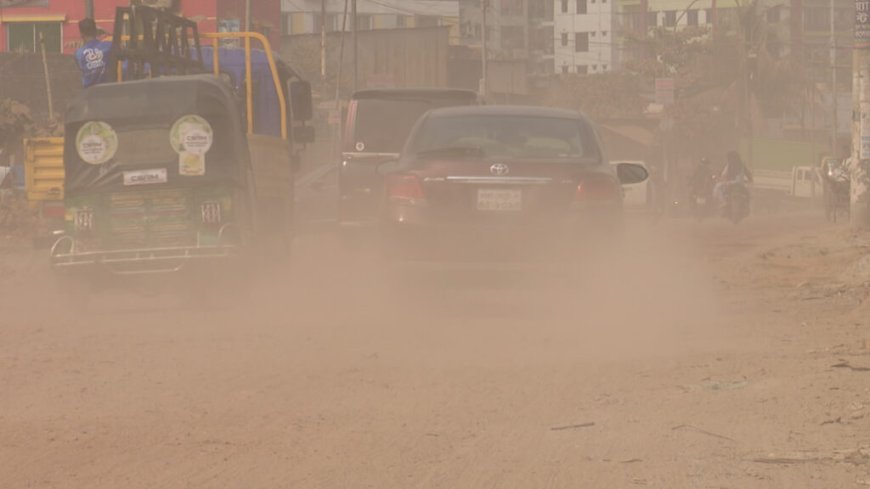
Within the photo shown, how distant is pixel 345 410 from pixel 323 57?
1936 inches

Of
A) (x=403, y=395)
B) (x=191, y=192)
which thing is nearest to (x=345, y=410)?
(x=403, y=395)

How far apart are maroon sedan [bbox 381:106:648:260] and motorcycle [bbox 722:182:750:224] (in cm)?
1810

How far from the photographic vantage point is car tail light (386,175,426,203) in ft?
39.3

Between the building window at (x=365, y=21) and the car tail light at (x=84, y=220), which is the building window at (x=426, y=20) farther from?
the car tail light at (x=84, y=220)

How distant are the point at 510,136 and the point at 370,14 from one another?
8066cm

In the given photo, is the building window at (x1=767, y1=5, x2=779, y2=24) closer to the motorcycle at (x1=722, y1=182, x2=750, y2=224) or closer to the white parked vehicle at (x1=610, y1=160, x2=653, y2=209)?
the white parked vehicle at (x1=610, y1=160, x2=653, y2=209)

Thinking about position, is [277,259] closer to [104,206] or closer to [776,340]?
[104,206]

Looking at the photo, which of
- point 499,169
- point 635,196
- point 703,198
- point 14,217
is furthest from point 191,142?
point 635,196

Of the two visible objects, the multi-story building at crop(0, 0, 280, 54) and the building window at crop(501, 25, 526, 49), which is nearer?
the multi-story building at crop(0, 0, 280, 54)

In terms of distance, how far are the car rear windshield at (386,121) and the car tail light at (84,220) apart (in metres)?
6.49

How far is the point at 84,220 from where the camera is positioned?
11914mm

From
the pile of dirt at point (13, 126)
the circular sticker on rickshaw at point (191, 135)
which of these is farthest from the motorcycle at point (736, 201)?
the circular sticker on rickshaw at point (191, 135)

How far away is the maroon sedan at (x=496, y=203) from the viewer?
38.5 ft

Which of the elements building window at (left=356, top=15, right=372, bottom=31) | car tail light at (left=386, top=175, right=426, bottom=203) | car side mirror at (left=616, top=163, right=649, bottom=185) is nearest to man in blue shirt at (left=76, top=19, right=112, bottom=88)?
car tail light at (left=386, top=175, right=426, bottom=203)
